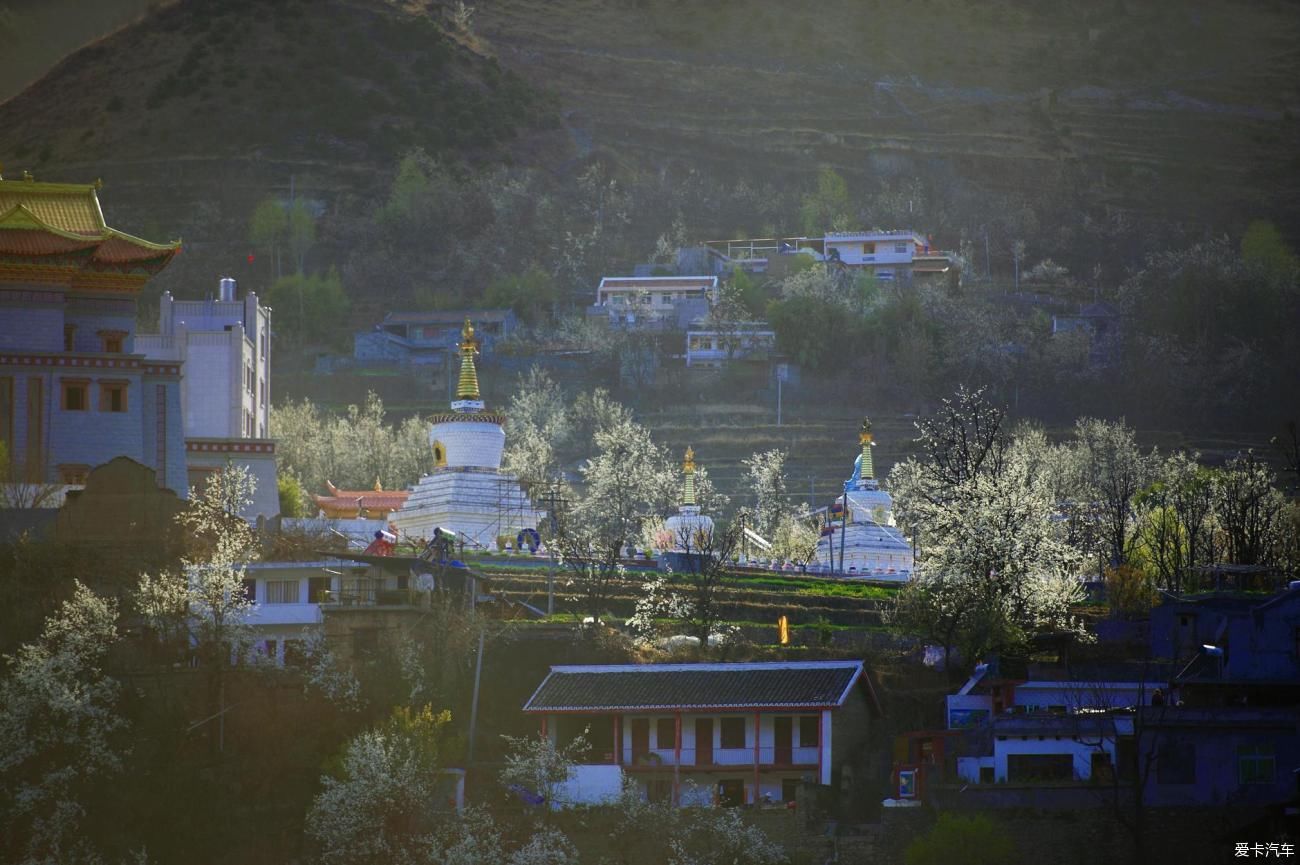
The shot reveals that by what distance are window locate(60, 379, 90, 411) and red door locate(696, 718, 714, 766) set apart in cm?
2699

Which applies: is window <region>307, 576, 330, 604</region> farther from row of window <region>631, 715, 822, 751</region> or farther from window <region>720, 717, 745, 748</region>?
window <region>720, 717, 745, 748</region>

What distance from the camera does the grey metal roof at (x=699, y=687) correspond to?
70.8 metres

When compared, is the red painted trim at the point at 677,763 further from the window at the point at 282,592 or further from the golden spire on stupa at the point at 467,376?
the golden spire on stupa at the point at 467,376

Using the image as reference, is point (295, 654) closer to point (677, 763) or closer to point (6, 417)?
point (677, 763)

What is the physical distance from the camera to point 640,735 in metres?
71.9

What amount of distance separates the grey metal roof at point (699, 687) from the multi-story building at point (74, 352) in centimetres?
2040

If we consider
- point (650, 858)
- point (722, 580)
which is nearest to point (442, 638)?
point (650, 858)

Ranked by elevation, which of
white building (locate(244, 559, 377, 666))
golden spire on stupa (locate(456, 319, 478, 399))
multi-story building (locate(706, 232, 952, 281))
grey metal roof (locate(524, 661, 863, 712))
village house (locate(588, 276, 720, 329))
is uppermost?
multi-story building (locate(706, 232, 952, 281))

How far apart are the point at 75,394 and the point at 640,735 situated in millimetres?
26479

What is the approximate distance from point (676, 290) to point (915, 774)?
11720cm

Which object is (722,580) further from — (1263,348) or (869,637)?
(1263,348)

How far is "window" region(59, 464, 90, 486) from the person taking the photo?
88125mm

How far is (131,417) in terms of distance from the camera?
89875mm

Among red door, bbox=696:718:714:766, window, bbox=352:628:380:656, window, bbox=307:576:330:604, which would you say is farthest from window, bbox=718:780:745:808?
window, bbox=307:576:330:604
